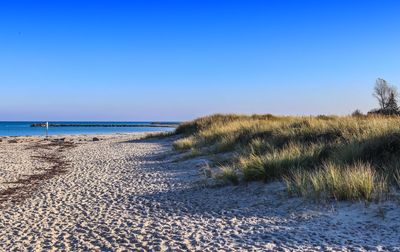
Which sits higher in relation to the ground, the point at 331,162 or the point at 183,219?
the point at 331,162

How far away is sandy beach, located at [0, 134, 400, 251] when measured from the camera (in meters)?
5.45

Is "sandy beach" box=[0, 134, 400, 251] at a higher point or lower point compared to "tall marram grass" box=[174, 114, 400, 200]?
lower

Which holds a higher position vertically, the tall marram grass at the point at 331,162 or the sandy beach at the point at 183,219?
the tall marram grass at the point at 331,162

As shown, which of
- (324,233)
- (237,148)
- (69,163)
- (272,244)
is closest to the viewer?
(272,244)

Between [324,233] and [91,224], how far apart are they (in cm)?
362

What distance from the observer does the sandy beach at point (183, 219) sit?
5453 millimetres

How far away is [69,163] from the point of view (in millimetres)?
17438

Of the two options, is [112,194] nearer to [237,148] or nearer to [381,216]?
[381,216]

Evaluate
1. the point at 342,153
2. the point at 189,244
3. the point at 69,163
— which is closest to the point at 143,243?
the point at 189,244

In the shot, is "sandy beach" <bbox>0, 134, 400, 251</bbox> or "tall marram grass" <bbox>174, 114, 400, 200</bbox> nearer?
"sandy beach" <bbox>0, 134, 400, 251</bbox>

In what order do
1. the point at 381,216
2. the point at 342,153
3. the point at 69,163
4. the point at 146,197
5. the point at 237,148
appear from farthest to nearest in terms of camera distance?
the point at 69,163 < the point at 237,148 < the point at 342,153 < the point at 146,197 < the point at 381,216

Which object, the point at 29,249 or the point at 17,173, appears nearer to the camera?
the point at 29,249

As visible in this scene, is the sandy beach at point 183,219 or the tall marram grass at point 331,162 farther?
the tall marram grass at point 331,162

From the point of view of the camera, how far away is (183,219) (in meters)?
6.97
